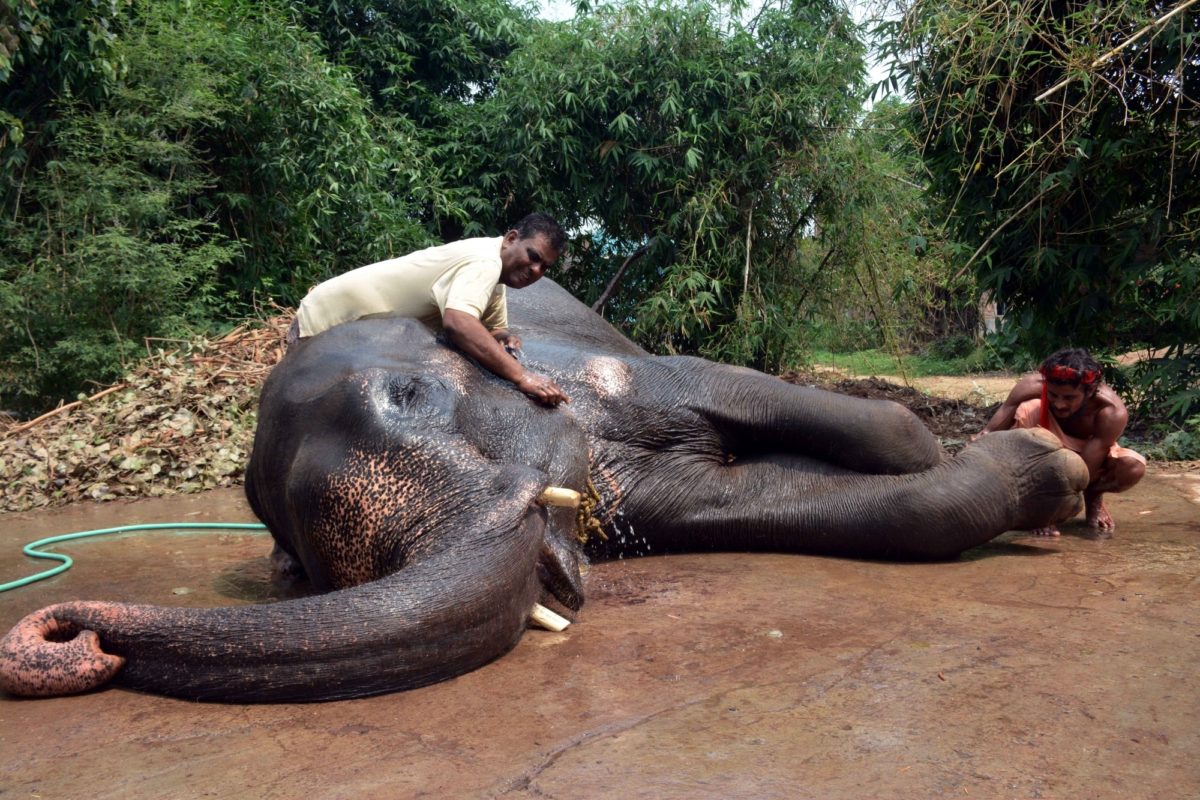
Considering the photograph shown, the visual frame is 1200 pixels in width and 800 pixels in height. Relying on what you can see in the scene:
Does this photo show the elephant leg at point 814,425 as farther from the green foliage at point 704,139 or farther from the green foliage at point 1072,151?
the green foliage at point 704,139

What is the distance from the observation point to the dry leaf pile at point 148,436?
6621 mm

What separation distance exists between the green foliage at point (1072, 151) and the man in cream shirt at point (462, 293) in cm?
339

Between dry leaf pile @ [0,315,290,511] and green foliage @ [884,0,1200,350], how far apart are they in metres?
4.76

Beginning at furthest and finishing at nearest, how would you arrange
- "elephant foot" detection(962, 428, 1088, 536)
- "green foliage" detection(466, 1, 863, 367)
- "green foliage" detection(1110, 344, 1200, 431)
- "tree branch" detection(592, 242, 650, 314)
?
"tree branch" detection(592, 242, 650, 314)
"green foliage" detection(466, 1, 863, 367)
"green foliage" detection(1110, 344, 1200, 431)
"elephant foot" detection(962, 428, 1088, 536)

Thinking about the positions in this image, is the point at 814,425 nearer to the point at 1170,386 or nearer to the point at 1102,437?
the point at 1102,437

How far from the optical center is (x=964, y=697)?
263 cm

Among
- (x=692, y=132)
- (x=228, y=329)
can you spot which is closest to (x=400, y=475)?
(x=228, y=329)

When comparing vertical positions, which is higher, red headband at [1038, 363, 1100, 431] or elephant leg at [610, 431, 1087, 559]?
red headband at [1038, 363, 1100, 431]

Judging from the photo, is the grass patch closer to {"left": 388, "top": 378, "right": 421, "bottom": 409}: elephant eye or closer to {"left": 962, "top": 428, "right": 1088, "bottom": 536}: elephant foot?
{"left": 962, "top": 428, "right": 1088, "bottom": 536}: elephant foot

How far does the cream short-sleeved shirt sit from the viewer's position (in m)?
4.03

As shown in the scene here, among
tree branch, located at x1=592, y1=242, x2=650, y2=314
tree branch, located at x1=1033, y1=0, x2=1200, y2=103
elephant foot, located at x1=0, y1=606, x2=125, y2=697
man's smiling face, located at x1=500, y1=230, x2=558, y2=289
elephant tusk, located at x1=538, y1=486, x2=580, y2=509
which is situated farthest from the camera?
tree branch, located at x1=592, y1=242, x2=650, y2=314

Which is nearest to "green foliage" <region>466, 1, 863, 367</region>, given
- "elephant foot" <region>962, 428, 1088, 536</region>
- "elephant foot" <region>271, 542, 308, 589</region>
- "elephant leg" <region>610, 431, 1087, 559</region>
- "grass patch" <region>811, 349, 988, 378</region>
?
"grass patch" <region>811, 349, 988, 378</region>

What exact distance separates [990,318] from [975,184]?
32.5ft

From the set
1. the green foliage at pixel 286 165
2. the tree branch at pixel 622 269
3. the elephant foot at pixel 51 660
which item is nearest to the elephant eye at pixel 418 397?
the elephant foot at pixel 51 660
